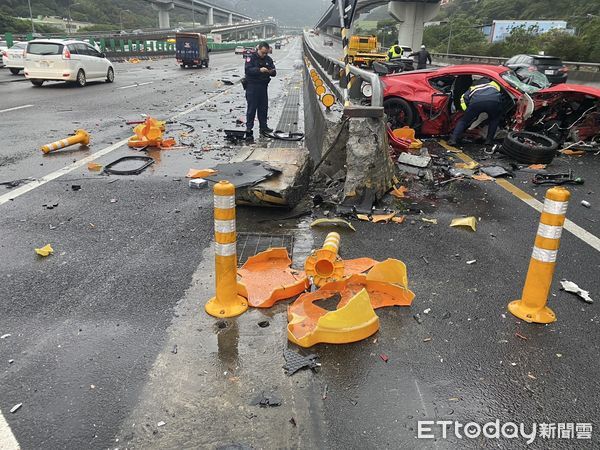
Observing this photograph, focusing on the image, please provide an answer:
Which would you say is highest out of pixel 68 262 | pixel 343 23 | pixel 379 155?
pixel 343 23

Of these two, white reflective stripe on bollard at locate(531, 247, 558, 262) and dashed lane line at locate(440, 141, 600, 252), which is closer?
white reflective stripe on bollard at locate(531, 247, 558, 262)

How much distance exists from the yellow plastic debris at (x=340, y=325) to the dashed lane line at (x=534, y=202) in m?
3.12

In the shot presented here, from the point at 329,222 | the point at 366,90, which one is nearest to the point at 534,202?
the point at 329,222

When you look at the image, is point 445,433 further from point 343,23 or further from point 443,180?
point 343,23

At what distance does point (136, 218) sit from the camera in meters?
5.65

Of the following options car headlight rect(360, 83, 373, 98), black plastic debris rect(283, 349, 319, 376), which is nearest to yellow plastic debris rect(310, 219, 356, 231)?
black plastic debris rect(283, 349, 319, 376)

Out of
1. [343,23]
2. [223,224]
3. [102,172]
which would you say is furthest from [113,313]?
[343,23]

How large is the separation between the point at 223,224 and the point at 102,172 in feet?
15.9

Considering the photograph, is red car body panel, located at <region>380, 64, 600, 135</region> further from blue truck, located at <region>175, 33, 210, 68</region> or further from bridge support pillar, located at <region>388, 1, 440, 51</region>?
bridge support pillar, located at <region>388, 1, 440, 51</region>

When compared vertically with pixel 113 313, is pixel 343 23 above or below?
above

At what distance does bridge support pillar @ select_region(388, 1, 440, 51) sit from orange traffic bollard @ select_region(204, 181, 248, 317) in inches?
2354

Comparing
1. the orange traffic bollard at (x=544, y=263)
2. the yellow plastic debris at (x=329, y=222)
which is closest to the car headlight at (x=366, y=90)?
the yellow plastic debris at (x=329, y=222)

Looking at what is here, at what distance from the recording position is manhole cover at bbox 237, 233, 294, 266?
4785mm

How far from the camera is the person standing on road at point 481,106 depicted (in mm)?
9312
